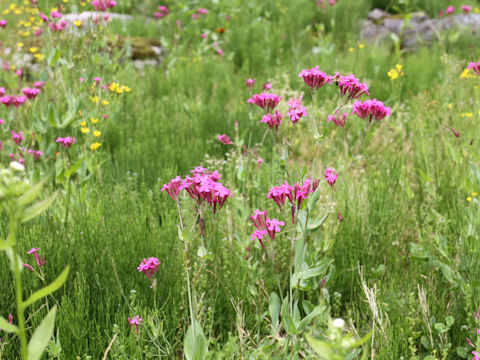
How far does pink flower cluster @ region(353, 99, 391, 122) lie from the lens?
1.50 m

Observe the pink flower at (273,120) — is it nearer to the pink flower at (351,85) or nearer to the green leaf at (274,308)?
the pink flower at (351,85)

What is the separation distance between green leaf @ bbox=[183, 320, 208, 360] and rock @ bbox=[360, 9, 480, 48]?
4.88 metres

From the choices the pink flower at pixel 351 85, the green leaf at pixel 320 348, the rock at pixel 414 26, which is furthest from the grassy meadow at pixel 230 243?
the rock at pixel 414 26

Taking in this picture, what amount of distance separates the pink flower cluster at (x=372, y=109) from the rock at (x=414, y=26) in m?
4.23

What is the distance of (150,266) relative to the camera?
1.45m

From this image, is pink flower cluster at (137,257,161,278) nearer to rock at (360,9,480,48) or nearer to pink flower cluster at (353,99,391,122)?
pink flower cluster at (353,99,391,122)

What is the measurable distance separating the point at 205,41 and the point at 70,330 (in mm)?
4244

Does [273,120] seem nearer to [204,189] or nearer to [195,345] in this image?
[204,189]

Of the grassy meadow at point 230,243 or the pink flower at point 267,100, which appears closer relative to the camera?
the grassy meadow at point 230,243

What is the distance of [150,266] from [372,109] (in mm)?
879

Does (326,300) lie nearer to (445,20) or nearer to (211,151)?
(211,151)

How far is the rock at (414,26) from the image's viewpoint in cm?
551

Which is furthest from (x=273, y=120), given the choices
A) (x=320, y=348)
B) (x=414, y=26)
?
(x=414, y=26)

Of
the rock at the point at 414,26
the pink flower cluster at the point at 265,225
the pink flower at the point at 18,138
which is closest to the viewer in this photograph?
the pink flower cluster at the point at 265,225
